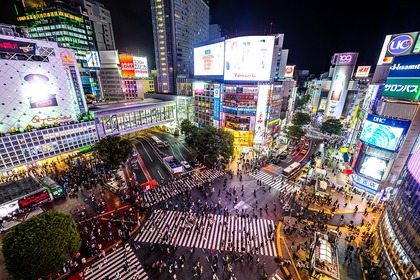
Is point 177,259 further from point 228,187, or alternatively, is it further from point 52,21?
point 52,21

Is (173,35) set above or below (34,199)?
above

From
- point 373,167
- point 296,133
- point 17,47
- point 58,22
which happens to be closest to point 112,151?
point 17,47

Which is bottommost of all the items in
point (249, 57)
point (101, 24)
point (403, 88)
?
point (403, 88)

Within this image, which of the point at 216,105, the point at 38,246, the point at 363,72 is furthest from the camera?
the point at 363,72

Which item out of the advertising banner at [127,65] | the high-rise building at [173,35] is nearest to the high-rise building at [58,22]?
the advertising banner at [127,65]

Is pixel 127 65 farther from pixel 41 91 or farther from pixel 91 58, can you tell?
pixel 41 91

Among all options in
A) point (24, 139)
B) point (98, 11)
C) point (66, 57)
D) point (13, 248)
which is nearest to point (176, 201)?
point (13, 248)

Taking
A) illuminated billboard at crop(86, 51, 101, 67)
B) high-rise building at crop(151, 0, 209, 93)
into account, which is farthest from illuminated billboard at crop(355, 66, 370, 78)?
illuminated billboard at crop(86, 51, 101, 67)
